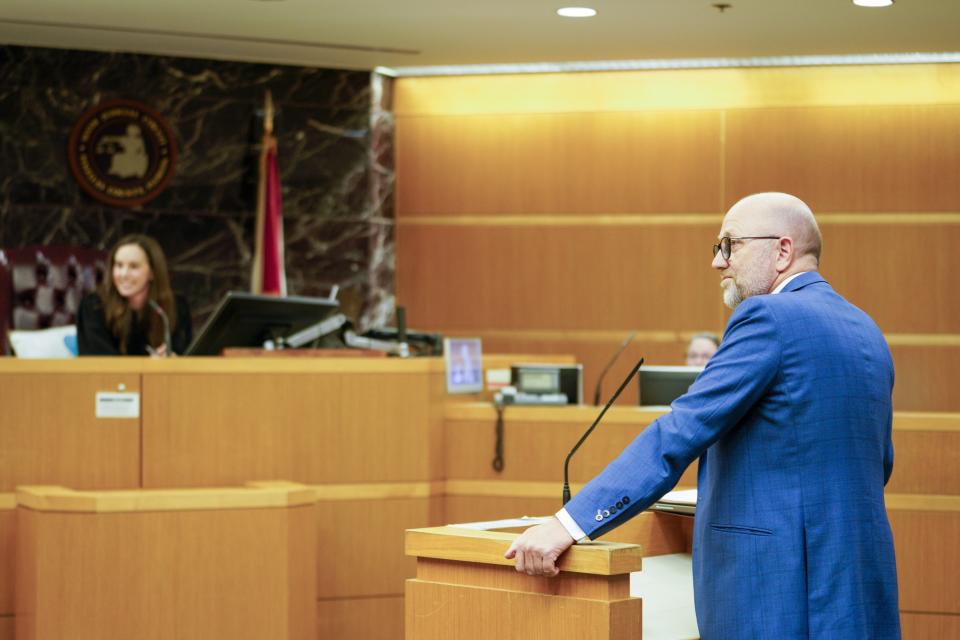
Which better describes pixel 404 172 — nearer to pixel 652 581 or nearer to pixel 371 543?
pixel 371 543

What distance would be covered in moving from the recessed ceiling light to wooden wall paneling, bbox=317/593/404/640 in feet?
10.7

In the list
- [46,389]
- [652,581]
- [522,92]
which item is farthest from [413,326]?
[652,581]

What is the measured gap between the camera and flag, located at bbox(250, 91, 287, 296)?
7512 mm

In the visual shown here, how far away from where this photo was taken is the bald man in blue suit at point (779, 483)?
2.24 m

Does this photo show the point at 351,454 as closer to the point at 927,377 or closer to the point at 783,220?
the point at 783,220

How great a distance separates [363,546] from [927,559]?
2.07 metres

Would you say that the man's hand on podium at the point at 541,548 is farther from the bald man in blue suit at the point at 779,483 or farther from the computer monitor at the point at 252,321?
the computer monitor at the point at 252,321

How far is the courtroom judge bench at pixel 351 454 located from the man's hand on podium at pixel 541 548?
8.00ft

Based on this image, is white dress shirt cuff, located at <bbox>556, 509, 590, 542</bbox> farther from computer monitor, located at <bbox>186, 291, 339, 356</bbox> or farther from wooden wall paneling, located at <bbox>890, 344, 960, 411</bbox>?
wooden wall paneling, located at <bbox>890, 344, 960, 411</bbox>

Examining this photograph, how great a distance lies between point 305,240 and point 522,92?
1709 millimetres

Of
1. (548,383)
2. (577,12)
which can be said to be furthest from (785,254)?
(577,12)

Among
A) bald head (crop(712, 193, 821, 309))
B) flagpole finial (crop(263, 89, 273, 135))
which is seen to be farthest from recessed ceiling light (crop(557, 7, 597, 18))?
bald head (crop(712, 193, 821, 309))

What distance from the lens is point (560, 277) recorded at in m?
8.25

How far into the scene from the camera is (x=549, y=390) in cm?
520
